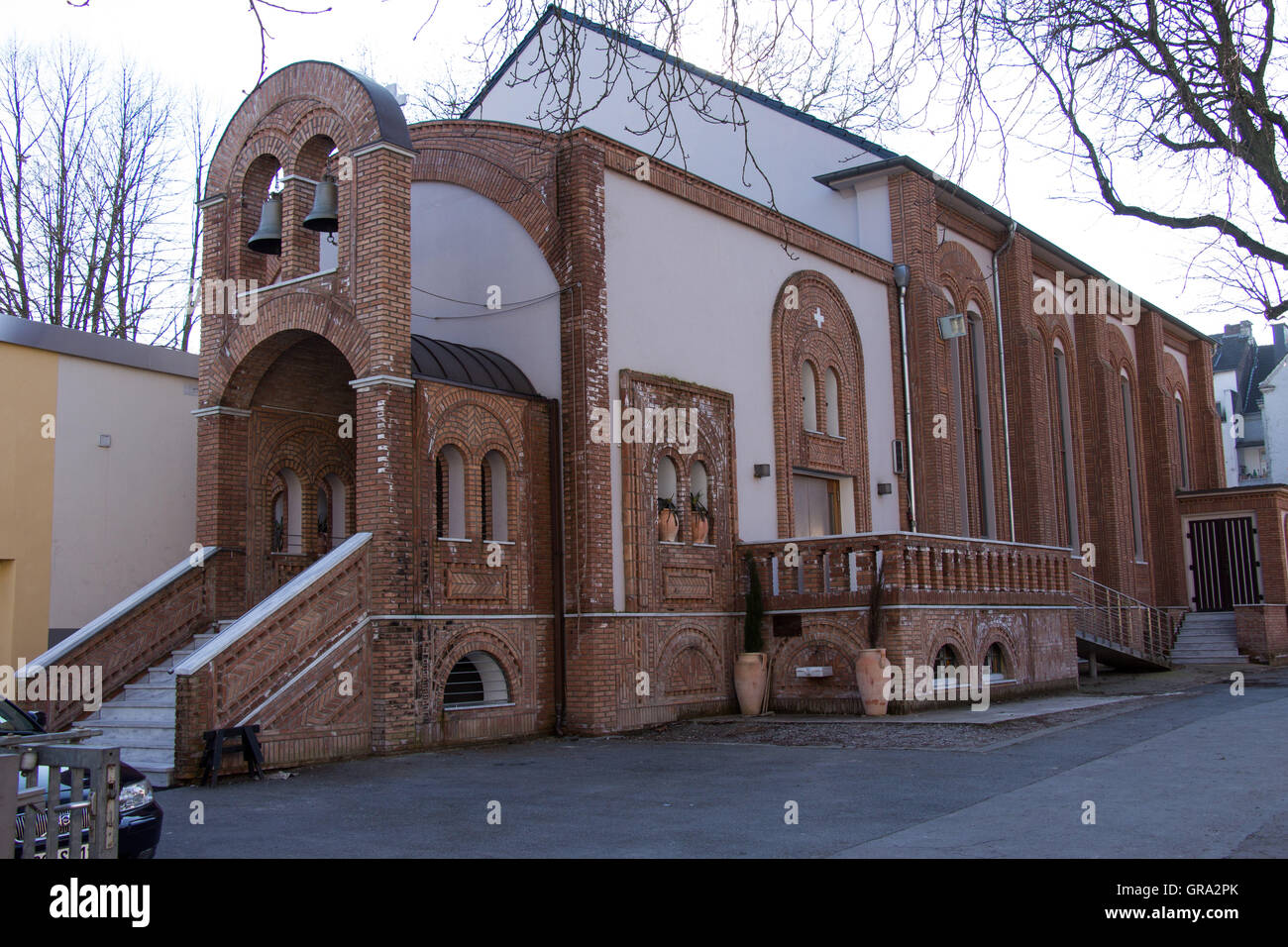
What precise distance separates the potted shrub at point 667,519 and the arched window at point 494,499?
96.4 inches

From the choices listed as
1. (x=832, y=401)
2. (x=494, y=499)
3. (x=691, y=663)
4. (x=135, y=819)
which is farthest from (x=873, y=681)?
(x=135, y=819)

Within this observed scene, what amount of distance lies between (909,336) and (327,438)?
11.8 metres

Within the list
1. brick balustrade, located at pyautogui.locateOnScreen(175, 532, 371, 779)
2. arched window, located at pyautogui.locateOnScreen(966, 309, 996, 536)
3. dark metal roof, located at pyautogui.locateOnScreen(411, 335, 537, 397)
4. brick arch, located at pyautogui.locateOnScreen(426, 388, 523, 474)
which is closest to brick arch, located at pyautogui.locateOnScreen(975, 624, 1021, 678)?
arched window, located at pyautogui.locateOnScreen(966, 309, 996, 536)

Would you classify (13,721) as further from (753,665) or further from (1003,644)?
(1003,644)

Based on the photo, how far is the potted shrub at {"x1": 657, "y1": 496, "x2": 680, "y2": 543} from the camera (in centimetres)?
1788

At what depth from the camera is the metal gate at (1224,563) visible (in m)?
32.9

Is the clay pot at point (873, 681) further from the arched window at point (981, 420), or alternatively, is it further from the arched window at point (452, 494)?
the arched window at point (981, 420)

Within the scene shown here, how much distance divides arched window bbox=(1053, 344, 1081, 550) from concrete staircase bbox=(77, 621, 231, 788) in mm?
21561

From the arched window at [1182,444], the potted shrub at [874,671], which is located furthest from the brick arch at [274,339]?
the arched window at [1182,444]

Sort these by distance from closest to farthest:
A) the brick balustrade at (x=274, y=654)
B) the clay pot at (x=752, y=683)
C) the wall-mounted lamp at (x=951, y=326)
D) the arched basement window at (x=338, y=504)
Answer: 1. the brick balustrade at (x=274, y=654)
2. the clay pot at (x=752, y=683)
3. the arched basement window at (x=338, y=504)
4. the wall-mounted lamp at (x=951, y=326)

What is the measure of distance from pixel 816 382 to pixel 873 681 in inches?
255

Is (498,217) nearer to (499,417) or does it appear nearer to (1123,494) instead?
(499,417)

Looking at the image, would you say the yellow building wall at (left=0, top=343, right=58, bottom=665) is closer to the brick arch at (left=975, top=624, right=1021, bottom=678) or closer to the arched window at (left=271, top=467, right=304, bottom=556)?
the arched window at (left=271, top=467, right=304, bottom=556)

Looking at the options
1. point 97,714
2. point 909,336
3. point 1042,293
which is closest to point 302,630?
point 97,714
